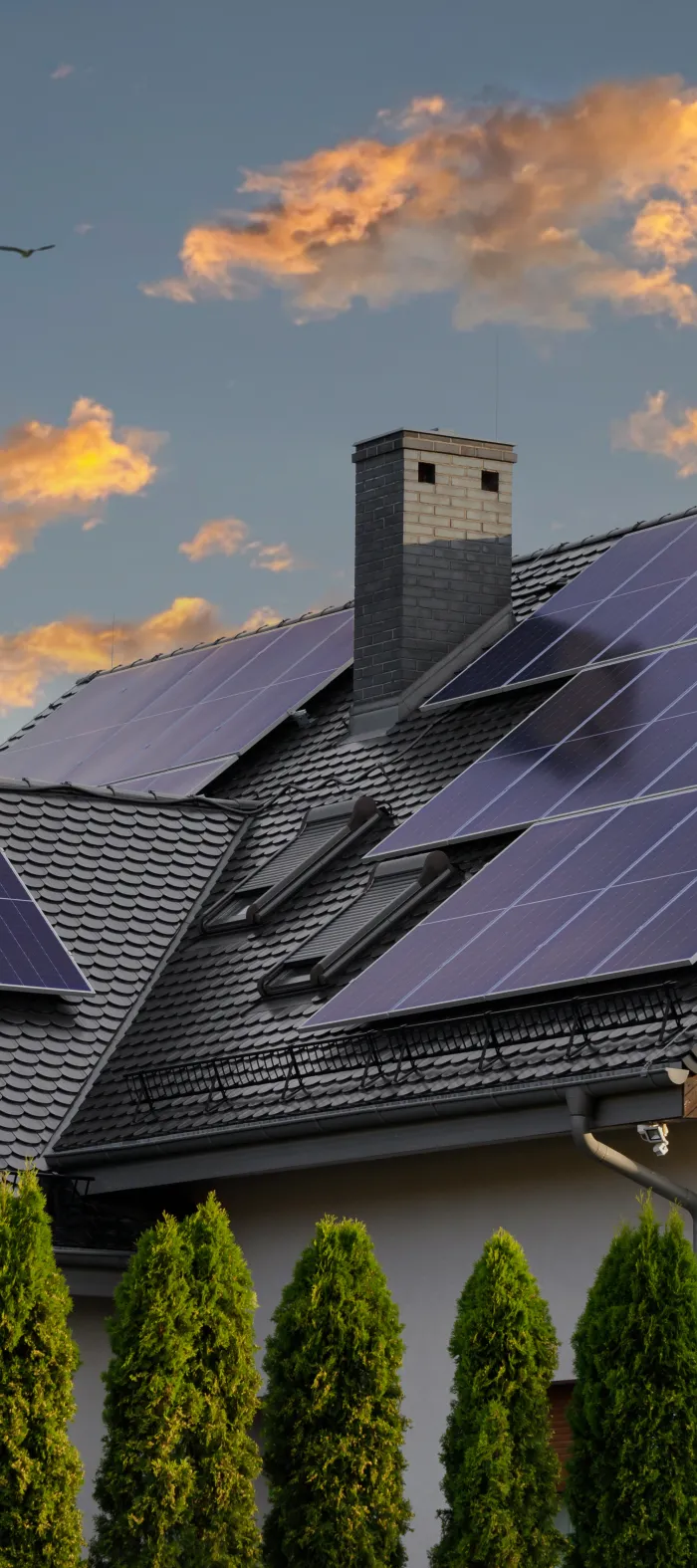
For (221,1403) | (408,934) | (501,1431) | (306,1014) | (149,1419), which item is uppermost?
(408,934)

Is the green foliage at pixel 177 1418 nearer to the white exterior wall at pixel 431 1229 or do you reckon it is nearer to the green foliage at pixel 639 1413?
the green foliage at pixel 639 1413

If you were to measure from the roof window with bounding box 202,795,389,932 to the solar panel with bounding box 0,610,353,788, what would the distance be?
2301 millimetres

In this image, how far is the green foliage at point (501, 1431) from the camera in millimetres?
12414

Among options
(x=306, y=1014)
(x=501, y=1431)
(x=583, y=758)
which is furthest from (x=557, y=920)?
(x=501, y=1431)

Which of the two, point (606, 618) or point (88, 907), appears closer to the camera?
point (606, 618)

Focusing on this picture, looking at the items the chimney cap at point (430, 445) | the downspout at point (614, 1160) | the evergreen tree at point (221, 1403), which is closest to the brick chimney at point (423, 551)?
the chimney cap at point (430, 445)

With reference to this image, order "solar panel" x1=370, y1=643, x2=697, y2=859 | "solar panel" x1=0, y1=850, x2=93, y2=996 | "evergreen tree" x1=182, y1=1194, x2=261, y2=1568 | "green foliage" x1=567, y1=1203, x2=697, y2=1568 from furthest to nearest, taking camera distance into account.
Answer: "solar panel" x1=0, y1=850, x2=93, y2=996, "solar panel" x1=370, y1=643, x2=697, y2=859, "evergreen tree" x1=182, y1=1194, x2=261, y2=1568, "green foliage" x1=567, y1=1203, x2=697, y2=1568

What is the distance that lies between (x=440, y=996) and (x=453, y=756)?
429 centimetres

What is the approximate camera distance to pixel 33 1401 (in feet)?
41.8

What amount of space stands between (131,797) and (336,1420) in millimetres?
9183

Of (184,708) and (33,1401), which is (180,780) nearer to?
(184,708)

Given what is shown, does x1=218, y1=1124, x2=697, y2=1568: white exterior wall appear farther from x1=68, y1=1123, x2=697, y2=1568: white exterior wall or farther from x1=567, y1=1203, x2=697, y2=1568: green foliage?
x1=567, y1=1203, x2=697, y2=1568: green foliage

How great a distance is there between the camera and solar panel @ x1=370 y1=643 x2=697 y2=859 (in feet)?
56.2

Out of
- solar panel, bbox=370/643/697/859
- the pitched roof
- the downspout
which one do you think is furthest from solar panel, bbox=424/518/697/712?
the downspout
